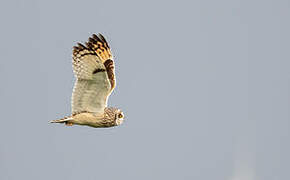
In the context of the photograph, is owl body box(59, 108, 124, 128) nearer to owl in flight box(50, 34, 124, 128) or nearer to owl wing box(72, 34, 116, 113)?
owl in flight box(50, 34, 124, 128)

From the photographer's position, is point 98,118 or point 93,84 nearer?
point 93,84

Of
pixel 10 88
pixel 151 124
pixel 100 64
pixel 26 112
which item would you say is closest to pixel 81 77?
pixel 100 64

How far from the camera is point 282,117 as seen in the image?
596ft

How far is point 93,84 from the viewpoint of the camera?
1459 centimetres

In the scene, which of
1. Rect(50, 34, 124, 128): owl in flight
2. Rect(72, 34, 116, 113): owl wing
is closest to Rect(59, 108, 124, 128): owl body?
Rect(50, 34, 124, 128): owl in flight

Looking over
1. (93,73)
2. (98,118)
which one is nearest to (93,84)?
(93,73)

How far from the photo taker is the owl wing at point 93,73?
47.3 feet

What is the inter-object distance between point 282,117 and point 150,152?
44.4 meters

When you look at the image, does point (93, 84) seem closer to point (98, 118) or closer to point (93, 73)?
point (93, 73)

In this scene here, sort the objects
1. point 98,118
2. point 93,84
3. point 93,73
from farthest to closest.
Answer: point 98,118 → point 93,84 → point 93,73

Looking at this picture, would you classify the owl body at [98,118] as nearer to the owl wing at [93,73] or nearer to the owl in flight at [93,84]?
the owl in flight at [93,84]

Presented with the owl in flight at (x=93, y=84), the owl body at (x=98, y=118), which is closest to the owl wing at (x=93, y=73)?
the owl in flight at (x=93, y=84)

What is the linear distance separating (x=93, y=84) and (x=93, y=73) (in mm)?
230

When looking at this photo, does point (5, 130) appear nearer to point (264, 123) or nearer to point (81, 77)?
point (264, 123)
